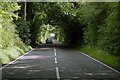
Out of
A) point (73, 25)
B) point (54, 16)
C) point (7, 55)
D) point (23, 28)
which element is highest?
point (54, 16)

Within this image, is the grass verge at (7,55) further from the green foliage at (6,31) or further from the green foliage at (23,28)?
the green foliage at (23,28)

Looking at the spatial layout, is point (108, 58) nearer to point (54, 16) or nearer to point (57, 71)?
point (57, 71)

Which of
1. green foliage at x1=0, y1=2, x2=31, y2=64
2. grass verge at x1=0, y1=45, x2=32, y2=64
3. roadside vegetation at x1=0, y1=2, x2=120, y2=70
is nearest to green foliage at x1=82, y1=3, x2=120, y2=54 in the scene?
roadside vegetation at x1=0, y1=2, x2=120, y2=70

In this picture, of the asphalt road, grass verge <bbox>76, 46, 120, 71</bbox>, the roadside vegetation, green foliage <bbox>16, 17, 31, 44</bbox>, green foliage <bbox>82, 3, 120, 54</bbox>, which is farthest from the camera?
green foliage <bbox>16, 17, 31, 44</bbox>

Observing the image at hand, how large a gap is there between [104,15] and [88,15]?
1689 millimetres

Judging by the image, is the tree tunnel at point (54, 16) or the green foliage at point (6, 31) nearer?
the green foliage at point (6, 31)

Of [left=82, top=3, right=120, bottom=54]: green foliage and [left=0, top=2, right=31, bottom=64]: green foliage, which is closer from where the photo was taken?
[left=0, top=2, right=31, bottom=64]: green foliage

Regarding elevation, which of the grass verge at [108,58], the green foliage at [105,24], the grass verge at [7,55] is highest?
the green foliage at [105,24]

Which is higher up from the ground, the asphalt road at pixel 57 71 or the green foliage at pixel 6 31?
the green foliage at pixel 6 31

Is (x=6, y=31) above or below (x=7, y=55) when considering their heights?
above

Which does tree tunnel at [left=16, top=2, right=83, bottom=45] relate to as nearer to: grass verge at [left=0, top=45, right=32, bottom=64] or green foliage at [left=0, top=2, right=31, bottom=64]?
green foliage at [left=0, top=2, right=31, bottom=64]

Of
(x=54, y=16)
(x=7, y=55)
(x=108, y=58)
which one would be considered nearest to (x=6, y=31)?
(x=7, y=55)

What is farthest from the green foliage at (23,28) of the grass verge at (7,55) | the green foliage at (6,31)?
the grass verge at (7,55)

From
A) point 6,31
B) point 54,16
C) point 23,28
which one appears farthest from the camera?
point 54,16
